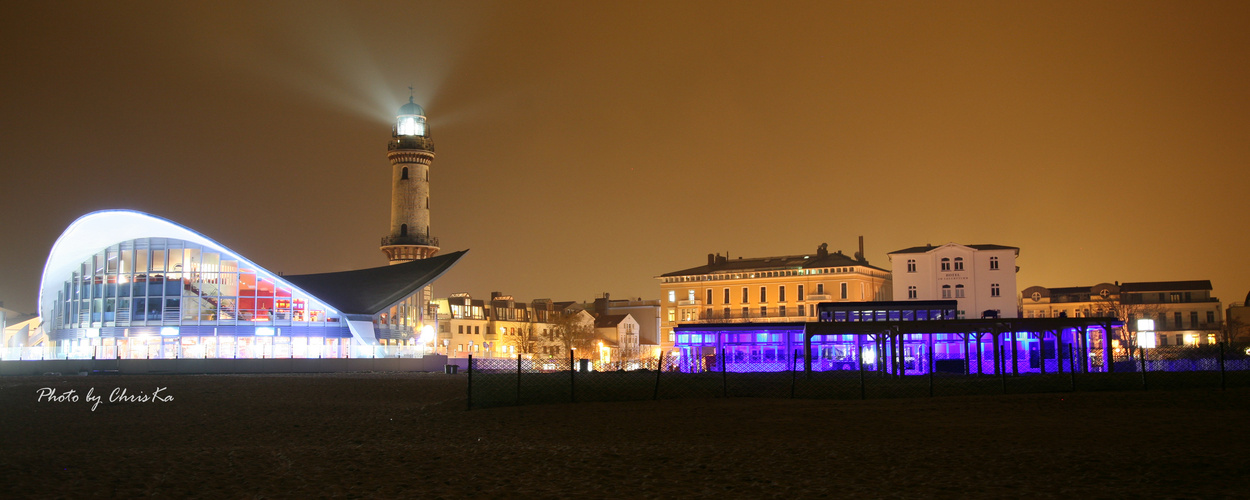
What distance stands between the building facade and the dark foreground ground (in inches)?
1534

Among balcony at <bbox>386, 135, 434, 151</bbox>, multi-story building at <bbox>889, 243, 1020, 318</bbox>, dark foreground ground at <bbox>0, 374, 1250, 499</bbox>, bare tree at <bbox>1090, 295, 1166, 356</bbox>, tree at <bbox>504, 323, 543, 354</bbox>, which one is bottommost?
dark foreground ground at <bbox>0, 374, 1250, 499</bbox>

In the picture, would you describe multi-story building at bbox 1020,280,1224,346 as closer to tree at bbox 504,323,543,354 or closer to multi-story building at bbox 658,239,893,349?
multi-story building at bbox 658,239,893,349

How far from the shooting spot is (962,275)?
250 ft

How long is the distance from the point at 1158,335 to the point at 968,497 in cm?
9317

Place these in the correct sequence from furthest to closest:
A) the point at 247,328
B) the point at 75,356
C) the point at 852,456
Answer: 1. the point at 247,328
2. the point at 75,356
3. the point at 852,456

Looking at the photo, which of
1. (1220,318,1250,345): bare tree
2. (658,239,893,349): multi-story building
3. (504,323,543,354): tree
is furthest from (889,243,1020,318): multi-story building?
(504,323,543,354): tree

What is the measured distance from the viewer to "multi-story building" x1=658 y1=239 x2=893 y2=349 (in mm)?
83875

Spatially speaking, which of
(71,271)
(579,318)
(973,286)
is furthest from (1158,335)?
(71,271)

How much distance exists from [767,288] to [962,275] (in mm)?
17345

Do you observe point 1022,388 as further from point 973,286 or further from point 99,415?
point 973,286

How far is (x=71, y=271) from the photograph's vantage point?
6631cm

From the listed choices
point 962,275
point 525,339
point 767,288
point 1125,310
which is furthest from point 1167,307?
point 525,339

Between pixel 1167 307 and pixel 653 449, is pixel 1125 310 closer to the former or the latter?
pixel 1167 307

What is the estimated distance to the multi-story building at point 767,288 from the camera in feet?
275
